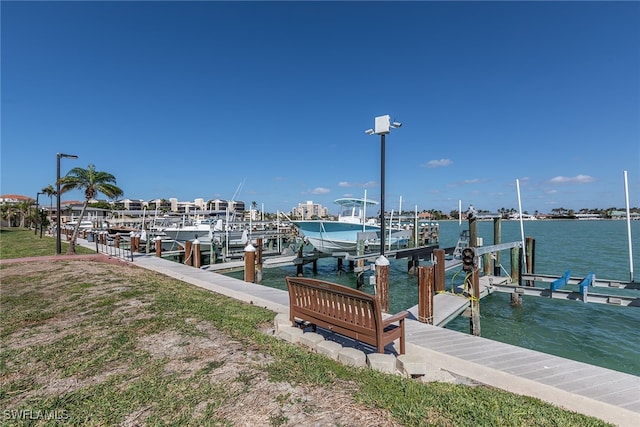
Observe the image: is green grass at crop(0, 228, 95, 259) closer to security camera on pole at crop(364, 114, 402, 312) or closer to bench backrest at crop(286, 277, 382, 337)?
bench backrest at crop(286, 277, 382, 337)

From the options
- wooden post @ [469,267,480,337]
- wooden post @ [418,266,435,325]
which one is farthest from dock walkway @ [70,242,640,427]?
wooden post @ [469,267,480,337]

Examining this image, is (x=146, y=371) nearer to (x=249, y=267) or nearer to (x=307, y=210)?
(x=249, y=267)

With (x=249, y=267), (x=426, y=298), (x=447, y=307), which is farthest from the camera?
(x=249, y=267)

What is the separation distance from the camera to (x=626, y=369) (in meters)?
7.14

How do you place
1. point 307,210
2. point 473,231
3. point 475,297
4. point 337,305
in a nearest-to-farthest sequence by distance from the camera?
point 337,305 → point 475,297 → point 473,231 → point 307,210

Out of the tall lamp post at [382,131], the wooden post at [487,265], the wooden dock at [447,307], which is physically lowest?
the wooden dock at [447,307]

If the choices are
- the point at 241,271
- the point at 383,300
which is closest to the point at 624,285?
the point at 383,300

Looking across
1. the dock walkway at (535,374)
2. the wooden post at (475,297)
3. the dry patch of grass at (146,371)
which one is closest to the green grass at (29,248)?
the dry patch of grass at (146,371)

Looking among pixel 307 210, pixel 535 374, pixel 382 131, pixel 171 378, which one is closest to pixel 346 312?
pixel 171 378

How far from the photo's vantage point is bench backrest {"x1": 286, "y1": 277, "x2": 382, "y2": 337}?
14.1 feet

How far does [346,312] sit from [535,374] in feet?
8.30

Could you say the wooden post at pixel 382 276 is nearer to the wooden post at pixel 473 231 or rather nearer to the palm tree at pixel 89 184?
the wooden post at pixel 473 231

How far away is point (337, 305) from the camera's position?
15.5ft

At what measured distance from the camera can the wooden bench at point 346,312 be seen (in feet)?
14.1
